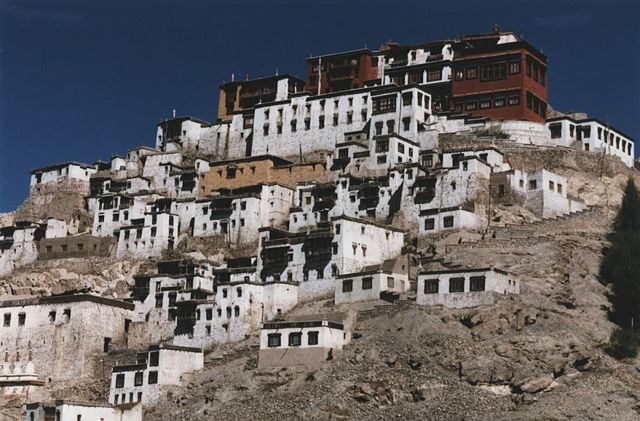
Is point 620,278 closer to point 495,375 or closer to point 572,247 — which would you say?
point 572,247

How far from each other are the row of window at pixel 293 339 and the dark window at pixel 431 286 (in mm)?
7498

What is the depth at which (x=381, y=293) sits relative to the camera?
83438 mm

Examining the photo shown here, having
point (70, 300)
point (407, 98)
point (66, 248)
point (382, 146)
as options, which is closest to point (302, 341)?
point (70, 300)

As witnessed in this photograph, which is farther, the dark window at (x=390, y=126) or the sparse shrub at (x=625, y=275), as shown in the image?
the dark window at (x=390, y=126)

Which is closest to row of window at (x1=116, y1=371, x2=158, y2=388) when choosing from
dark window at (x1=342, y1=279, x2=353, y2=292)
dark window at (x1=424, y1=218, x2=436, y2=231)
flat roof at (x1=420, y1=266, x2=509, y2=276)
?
dark window at (x1=342, y1=279, x2=353, y2=292)

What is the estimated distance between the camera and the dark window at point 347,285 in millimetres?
85375

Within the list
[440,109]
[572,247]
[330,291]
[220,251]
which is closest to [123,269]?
[220,251]

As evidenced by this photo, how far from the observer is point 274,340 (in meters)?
79.8

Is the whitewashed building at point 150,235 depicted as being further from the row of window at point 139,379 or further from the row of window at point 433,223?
the row of window at point 433,223

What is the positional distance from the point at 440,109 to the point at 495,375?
141 feet

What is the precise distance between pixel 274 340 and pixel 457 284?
12.1 m

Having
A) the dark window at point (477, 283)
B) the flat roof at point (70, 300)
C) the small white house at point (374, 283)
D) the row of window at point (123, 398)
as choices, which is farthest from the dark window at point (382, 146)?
the row of window at point (123, 398)

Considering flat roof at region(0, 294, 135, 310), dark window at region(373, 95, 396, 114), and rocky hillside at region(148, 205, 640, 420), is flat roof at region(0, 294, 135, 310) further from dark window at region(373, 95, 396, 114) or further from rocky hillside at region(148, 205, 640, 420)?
dark window at region(373, 95, 396, 114)

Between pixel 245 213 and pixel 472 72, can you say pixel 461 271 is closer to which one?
pixel 245 213
